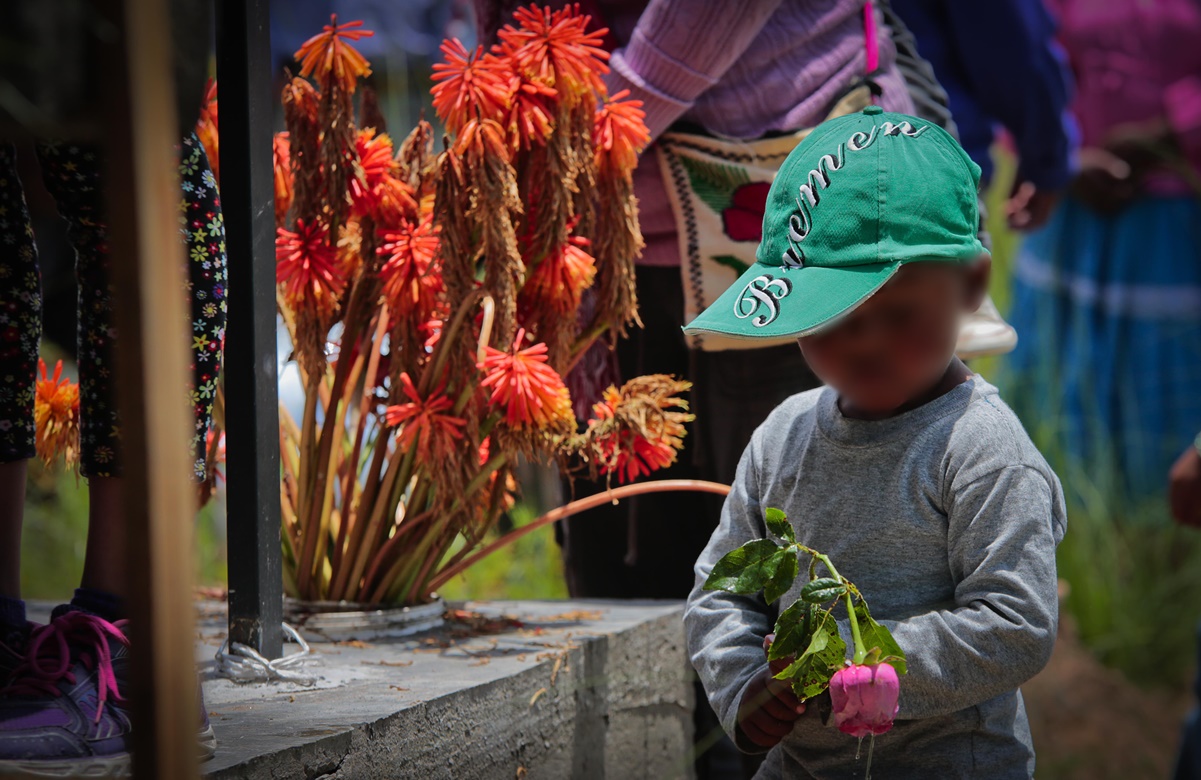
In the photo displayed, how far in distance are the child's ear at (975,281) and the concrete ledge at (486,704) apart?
710 millimetres

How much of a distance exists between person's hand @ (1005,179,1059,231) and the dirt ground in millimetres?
1430

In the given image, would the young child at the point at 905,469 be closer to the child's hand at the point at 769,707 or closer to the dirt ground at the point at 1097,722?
the child's hand at the point at 769,707

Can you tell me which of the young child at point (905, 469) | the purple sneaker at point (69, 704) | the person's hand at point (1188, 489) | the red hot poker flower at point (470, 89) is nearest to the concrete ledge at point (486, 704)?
the purple sneaker at point (69, 704)

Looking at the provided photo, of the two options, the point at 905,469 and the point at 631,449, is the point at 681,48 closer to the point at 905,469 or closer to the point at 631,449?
the point at 631,449

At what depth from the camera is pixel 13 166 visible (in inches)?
55.1

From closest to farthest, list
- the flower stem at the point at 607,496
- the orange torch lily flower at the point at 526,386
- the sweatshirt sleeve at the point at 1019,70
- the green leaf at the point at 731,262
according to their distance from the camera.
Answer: the orange torch lily flower at the point at 526,386
the flower stem at the point at 607,496
the green leaf at the point at 731,262
the sweatshirt sleeve at the point at 1019,70

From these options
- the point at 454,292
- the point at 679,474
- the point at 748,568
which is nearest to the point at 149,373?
the point at 748,568

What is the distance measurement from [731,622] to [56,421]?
942 millimetres

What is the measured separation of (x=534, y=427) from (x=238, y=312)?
0.39 meters

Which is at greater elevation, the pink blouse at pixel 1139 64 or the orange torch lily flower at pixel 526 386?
the pink blouse at pixel 1139 64

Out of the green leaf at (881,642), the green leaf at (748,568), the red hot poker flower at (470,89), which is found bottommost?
the green leaf at (881,642)

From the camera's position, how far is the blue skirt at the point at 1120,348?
4.15 metres

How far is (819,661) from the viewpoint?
1.04 m

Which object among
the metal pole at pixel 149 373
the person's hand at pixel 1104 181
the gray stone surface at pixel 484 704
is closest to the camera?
the metal pole at pixel 149 373
